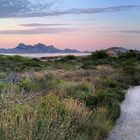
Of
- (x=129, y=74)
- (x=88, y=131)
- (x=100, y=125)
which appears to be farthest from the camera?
(x=129, y=74)

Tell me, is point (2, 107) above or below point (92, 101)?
above

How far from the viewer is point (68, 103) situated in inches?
452

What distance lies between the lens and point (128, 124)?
12.8m

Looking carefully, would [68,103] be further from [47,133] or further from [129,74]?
[129,74]

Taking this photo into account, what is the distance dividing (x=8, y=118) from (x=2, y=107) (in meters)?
1.31

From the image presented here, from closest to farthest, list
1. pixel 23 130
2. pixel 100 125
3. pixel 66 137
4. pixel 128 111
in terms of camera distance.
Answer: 1. pixel 23 130
2. pixel 66 137
3. pixel 100 125
4. pixel 128 111

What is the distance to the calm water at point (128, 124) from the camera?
11.1m

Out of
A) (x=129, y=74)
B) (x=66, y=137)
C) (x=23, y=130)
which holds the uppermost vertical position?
(x=23, y=130)

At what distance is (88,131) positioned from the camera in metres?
10.3

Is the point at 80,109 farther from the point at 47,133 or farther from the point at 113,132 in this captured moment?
the point at 47,133

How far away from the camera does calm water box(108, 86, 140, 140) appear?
1107 cm

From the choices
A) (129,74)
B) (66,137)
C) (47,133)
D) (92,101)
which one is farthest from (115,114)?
(129,74)

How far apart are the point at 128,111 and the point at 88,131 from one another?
5360mm

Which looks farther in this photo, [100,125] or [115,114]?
[115,114]
